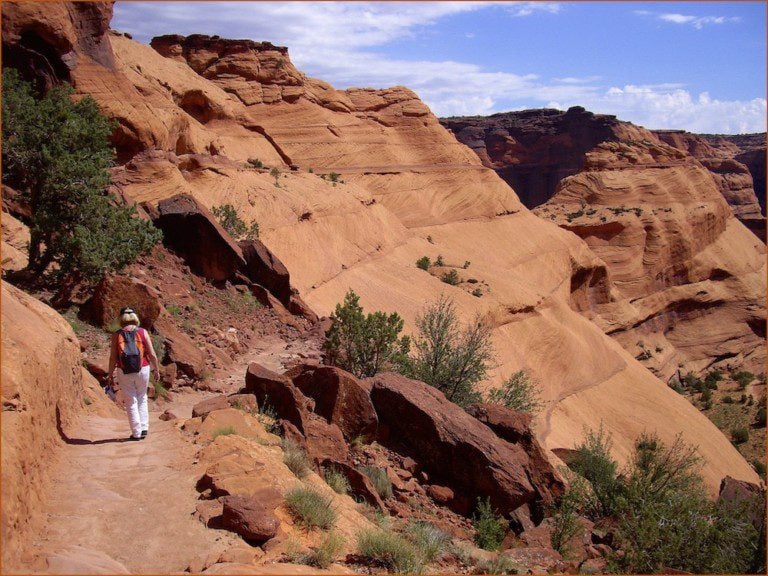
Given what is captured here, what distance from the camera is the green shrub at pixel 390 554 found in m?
6.45

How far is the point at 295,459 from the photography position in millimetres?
7992

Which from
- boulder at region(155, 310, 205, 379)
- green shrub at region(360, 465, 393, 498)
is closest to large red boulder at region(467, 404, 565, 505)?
green shrub at region(360, 465, 393, 498)

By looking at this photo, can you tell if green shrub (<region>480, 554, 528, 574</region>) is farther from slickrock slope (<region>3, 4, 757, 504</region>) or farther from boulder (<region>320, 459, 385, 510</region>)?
slickrock slope (<region>3, 4, 757, 504</region>)

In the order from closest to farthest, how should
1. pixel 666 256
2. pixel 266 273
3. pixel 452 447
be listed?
pixel 452 447, pixel 266 273, pixel 666 256

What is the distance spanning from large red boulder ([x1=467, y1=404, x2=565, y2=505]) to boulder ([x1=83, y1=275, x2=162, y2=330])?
6.04 metres

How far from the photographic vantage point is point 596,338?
31.4m

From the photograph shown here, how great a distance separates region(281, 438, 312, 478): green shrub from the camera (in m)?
7.88

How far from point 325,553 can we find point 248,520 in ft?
2.39

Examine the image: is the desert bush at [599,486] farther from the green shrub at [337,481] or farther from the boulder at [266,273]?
the boulder at [266,273]

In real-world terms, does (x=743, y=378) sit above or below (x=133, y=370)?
below

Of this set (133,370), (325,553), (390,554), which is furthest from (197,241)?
(325,553)

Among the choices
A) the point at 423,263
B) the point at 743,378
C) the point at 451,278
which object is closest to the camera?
the point at 451,278

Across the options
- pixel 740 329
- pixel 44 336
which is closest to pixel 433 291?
pixel 44 336

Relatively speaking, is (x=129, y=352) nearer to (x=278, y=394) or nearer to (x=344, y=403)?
(x=278, y=394)
